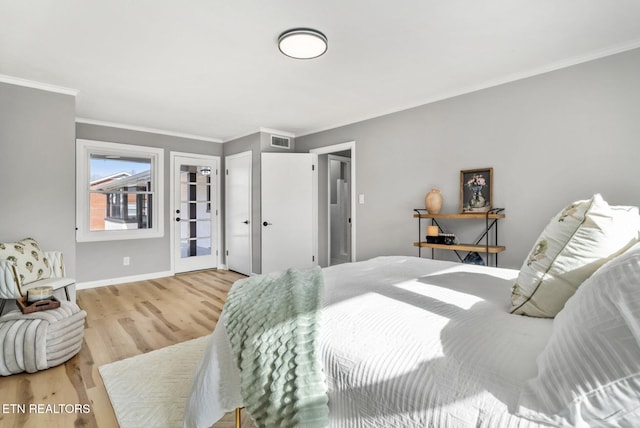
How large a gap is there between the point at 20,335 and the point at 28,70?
230 centimetres

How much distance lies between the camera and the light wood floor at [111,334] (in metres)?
1.76

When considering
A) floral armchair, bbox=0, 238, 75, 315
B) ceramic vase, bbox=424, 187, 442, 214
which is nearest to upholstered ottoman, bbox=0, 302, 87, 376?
floral armchair, bbox=0, 238, 75, 315

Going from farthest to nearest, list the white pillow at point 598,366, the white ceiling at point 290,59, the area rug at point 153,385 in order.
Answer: the white ceiling at point 290,59, the area rug at point 153,385, the white pillow at point 598,366

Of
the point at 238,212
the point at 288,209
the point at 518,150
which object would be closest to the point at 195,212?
the point at 238,212

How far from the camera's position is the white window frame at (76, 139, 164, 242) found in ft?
14.1

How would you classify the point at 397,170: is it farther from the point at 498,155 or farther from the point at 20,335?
Answer: the point at 20,335

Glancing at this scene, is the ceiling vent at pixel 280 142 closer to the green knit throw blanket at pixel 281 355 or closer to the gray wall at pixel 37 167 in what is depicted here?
the gray wall at pixel 37 167

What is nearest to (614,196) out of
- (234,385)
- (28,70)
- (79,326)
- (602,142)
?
(602,142)

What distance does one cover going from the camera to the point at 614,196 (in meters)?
2.40

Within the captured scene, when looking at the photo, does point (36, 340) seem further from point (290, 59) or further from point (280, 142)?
point (280, 142)

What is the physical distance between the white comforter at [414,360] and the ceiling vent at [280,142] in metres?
3.90

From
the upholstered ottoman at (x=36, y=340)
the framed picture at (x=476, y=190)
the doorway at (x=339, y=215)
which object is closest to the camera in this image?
the upholstered ottoman at (x=36, y=340)

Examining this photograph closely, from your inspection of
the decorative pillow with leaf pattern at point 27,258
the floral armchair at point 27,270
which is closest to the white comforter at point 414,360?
the floral armchair at point 27,270

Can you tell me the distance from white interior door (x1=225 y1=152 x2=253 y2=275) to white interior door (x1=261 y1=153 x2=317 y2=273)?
0.43 meters
